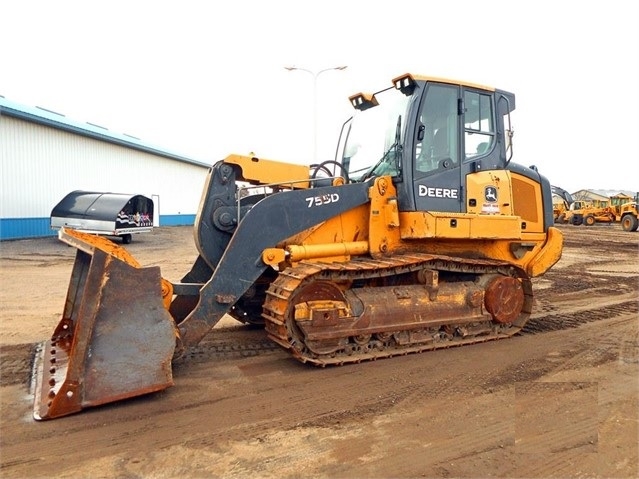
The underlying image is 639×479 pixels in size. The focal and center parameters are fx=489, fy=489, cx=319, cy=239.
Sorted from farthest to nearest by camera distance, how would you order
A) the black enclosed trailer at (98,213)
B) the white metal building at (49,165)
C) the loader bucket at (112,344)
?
the white metal building at (49,165), the black enclosed trailer at (98,213), the loader bucket at (112,344)

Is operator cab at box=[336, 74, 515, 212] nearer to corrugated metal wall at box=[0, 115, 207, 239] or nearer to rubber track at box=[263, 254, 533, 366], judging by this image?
rubber track at box=[263, 254, 533, 366]

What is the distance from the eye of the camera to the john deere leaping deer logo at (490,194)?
614cm

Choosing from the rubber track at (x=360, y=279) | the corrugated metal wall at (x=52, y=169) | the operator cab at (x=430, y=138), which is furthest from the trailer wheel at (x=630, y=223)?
the rubber track at (x=360, y=279)

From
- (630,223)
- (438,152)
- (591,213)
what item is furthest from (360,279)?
(591,213)

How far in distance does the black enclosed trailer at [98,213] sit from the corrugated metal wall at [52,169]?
5.80 feet

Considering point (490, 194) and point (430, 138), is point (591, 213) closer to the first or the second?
point (490, 194)

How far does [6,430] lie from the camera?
142 inches

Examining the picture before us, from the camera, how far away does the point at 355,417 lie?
390cm

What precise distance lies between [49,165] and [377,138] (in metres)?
17.9

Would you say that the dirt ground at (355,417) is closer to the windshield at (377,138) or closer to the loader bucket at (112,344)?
the loader bucket at (112,344)

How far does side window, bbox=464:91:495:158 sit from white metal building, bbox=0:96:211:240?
1684 cm

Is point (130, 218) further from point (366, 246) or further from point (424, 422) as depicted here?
point (424, 422)

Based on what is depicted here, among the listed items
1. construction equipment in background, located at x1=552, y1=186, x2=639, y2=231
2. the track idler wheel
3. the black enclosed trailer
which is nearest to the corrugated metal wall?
the black enclosed trailer

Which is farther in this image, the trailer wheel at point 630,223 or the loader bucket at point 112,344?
the trailer wheel at point 630,223
